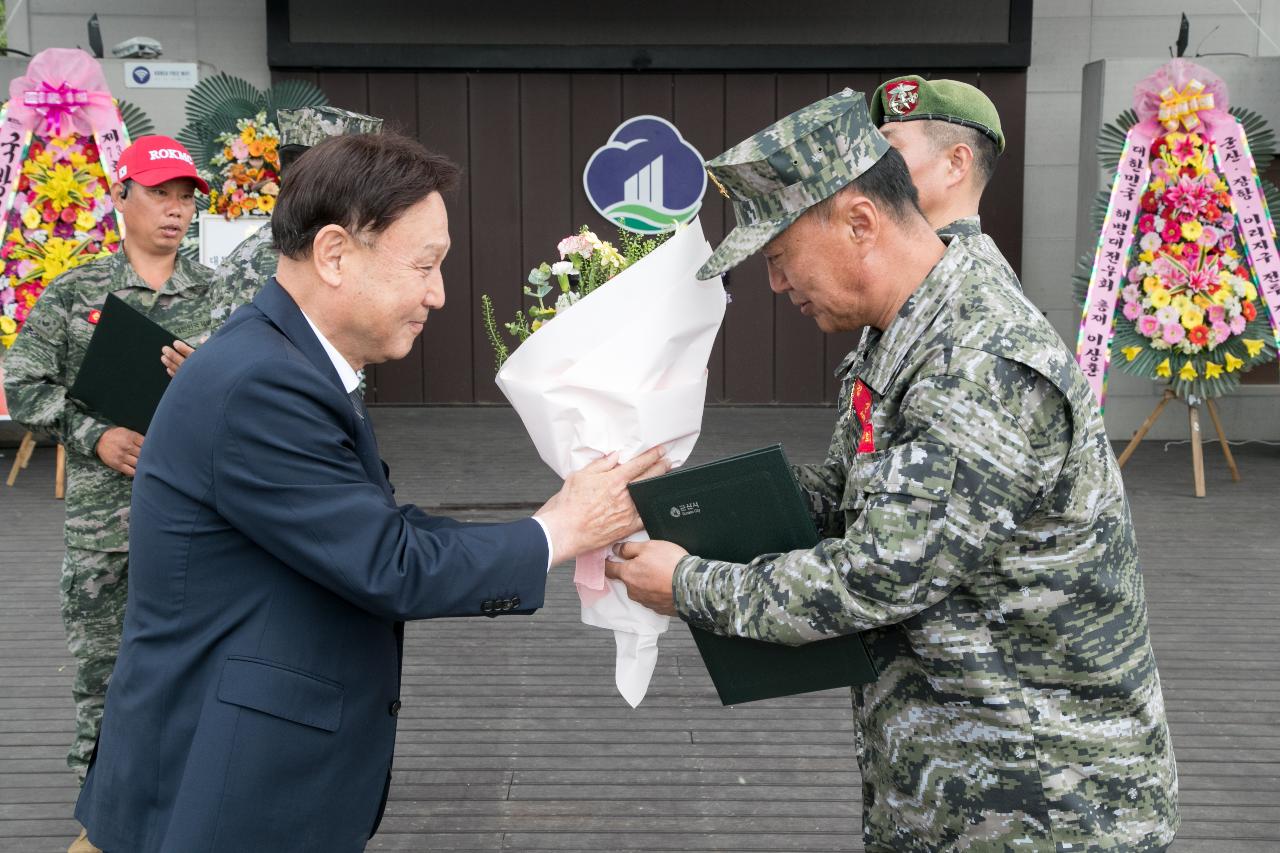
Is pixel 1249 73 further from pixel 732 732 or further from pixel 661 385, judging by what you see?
pixel 661 385

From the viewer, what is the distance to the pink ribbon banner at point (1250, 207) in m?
6.89

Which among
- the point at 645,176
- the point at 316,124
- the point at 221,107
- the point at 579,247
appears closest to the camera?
the point at 579,247

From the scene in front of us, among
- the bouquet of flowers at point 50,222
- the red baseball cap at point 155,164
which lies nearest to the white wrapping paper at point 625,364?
the red baseball cap at point 155,164

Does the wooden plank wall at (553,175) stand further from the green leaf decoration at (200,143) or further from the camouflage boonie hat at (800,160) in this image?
the camouflage boonie hat at (800,160)

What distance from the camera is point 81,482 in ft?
10.2

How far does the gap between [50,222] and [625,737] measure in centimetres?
520

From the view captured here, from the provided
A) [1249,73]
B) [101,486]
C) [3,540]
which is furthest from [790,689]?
[1249,73]

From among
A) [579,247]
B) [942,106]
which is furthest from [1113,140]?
[579,247]

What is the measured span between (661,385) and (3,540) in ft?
16.7

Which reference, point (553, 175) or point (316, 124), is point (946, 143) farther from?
point (553, 175)

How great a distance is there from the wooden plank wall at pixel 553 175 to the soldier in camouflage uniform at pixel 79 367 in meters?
5.87

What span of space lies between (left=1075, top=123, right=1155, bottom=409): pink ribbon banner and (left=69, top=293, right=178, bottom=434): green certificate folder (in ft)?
18.0

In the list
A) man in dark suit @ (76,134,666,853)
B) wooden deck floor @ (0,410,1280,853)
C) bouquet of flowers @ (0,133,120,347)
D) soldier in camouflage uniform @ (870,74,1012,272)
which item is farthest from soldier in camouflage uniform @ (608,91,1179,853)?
bouquet of flowers @ (0,133,120,347)

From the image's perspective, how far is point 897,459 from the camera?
1.52 meters
